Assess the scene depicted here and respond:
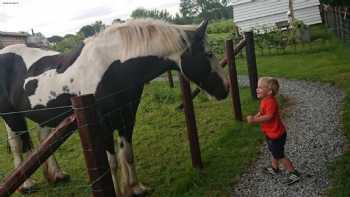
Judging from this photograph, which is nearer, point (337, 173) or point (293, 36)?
point (337, 173)

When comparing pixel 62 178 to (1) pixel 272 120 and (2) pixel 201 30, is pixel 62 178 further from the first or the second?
(1) pixel 272 120

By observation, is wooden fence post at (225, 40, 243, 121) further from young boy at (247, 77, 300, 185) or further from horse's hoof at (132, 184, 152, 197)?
horse's hoof at (132, 184, 152, 197)

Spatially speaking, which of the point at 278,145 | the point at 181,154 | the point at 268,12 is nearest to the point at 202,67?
the point at 278,145

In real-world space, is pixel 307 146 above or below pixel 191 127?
below

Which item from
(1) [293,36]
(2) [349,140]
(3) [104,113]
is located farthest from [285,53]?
(3) [104,113]

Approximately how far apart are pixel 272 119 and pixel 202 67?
92 centimetres

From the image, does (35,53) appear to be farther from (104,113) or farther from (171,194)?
(171,194)

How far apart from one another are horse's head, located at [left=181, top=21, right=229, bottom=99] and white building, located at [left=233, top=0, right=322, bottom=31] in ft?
51.5

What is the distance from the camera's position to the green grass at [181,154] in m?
4.41

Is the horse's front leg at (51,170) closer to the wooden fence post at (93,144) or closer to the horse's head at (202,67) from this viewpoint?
the horse's head at (202,67)

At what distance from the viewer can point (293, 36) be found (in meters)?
14.6

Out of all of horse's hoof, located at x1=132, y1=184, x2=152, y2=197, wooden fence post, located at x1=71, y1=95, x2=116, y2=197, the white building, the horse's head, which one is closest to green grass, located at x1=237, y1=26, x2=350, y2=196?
the horse's head

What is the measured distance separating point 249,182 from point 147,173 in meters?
1.44

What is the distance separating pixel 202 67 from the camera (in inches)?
160
